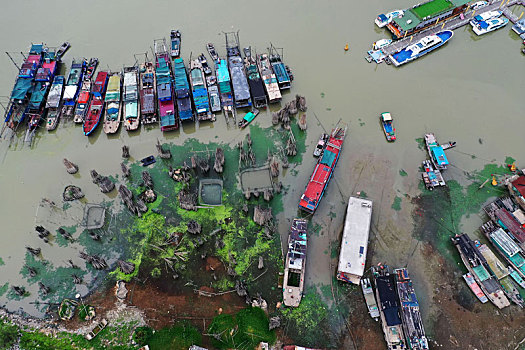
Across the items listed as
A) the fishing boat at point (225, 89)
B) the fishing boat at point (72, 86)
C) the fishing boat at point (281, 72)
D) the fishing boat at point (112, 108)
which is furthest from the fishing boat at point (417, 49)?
the fishing boat at point (72, 86)

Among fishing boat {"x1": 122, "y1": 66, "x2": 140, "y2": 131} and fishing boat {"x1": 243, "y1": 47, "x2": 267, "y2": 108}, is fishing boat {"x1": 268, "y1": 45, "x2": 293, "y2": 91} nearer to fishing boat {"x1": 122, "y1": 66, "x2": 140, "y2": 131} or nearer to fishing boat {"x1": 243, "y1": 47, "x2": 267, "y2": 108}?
fishing boat {"x1": 243, "y1": 47, "x2": 267, "y2": 108}

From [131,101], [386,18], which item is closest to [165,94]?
[131,101]

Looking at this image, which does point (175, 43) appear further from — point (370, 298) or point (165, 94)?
point (370, 298)

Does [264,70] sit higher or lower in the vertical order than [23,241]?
higher

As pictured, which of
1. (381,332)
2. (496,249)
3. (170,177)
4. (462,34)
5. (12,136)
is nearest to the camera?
(381,332)

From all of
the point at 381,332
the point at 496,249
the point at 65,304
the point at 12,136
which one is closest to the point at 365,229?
the point at 381,332

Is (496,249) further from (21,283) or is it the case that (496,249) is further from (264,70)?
(21,283)

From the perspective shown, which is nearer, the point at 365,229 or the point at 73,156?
the point at 365,229
